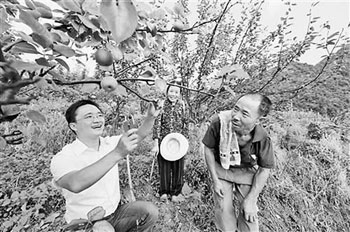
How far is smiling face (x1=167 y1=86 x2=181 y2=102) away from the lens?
7.02ft

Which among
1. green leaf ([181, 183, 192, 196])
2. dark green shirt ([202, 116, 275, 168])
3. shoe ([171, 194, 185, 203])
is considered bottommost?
shoe ([171, 194, 185, 203])

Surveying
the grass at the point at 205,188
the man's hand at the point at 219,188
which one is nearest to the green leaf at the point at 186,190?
the grass at the point at 205,188

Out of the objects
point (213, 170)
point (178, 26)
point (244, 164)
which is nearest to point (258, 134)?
point (244, 164)

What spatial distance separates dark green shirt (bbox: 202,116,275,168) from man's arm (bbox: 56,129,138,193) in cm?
89

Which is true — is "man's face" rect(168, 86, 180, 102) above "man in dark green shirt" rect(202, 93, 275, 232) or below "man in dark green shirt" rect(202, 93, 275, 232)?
above

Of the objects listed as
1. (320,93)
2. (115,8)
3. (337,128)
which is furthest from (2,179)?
(320,93)

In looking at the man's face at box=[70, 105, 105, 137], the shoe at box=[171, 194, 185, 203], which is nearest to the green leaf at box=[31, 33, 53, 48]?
the man's face at box=[70, 105, 105, 137]

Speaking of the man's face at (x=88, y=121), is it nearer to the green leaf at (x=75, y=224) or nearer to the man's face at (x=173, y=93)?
the green leaf at (x=75, y=224)

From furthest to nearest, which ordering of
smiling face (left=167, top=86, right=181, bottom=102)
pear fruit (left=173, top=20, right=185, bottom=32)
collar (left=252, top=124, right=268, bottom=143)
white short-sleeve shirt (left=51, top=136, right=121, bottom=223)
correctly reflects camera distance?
1. smiling face (left=167, top=86, right=181, bottom=102)
2. collar (left=252, top=124, right=268, bottom=143)
3. white short-sleeve shirt (left=51, top=136, right=121, bottom=223)
4. pear fruit (left=173, top=20, right=185, bottom=32)

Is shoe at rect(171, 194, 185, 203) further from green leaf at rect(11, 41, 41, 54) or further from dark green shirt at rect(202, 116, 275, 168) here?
green leaf at rect(11, 41, 41, 54)

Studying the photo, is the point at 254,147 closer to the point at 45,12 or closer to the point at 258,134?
the point at 258,134

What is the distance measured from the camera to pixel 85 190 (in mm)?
1135

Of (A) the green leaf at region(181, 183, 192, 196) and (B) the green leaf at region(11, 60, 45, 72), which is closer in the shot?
(B) the green leaf at region(11, 60, 45, 72)

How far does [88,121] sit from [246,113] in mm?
835
